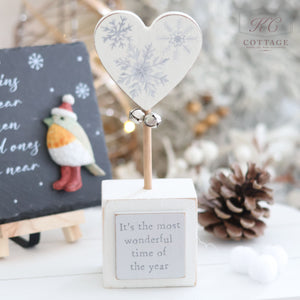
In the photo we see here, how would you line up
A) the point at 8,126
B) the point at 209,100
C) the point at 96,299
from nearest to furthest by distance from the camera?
the point at 96,299, the point at 8,126, the point at 209,100

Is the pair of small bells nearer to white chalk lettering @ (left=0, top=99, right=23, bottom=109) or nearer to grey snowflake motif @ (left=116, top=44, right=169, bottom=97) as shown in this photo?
grey snowflake motif @ (left=116, top=44, right=169, bottom=97)

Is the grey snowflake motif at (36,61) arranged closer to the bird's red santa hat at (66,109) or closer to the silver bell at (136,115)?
the bird's red santa hat at (66,109)

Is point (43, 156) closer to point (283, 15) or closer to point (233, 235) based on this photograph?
point (233, 235)

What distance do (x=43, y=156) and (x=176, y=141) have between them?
925 millimetres

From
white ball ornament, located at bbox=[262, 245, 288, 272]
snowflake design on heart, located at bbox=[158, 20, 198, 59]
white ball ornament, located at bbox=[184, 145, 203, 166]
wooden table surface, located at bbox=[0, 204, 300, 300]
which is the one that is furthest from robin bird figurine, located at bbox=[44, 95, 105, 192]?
white ball ornament, located at bbox=[184, 145, 203, 166]

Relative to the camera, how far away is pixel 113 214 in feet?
2.16

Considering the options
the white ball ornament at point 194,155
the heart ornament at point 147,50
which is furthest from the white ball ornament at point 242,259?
the white ball ornament at point 194,155

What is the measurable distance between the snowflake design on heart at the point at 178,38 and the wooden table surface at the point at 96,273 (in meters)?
0.36

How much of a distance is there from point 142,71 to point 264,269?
0.35 metres

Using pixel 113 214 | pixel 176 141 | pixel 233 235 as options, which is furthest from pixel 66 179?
pixel 176 141

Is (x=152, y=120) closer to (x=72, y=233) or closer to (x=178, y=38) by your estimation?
(x=178, y=38)

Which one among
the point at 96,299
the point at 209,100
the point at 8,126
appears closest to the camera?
the point at 96,299

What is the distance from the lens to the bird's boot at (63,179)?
30.9 inches

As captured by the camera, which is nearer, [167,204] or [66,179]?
[167,204]
